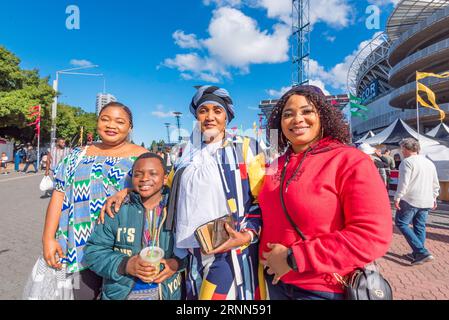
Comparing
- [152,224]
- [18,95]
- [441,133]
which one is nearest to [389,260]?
[152,224]

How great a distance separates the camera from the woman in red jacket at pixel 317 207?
3.91 ft

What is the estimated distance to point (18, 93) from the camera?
2281cm

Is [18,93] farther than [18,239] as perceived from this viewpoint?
Yes

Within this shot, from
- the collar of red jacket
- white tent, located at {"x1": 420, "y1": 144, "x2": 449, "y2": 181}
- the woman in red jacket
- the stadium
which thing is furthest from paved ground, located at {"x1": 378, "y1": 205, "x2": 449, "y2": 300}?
the stadium

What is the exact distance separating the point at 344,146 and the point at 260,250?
0.76 m

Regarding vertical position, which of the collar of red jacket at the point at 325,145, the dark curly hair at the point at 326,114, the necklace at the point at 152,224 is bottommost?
the necklace at the point at 152,224

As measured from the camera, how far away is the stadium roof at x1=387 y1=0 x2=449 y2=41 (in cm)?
3209

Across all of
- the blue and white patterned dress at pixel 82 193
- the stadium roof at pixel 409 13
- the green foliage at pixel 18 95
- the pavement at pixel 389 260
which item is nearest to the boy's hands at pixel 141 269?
the blue and white patterned dress at pixel 82 193

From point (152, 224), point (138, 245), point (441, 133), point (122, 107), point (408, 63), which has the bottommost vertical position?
point (138, 245)

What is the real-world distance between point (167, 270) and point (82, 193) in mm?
785

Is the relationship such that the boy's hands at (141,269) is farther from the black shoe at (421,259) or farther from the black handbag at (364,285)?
the black shoe at (421,259)

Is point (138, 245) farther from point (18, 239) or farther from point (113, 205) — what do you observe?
point (18, 239)

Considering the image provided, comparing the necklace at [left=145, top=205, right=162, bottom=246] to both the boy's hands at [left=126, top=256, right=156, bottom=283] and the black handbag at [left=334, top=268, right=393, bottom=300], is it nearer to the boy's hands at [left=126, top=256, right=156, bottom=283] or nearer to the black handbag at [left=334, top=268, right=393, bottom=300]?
the boy's hands at [left=126, top=256, right=156, bottom=283]
